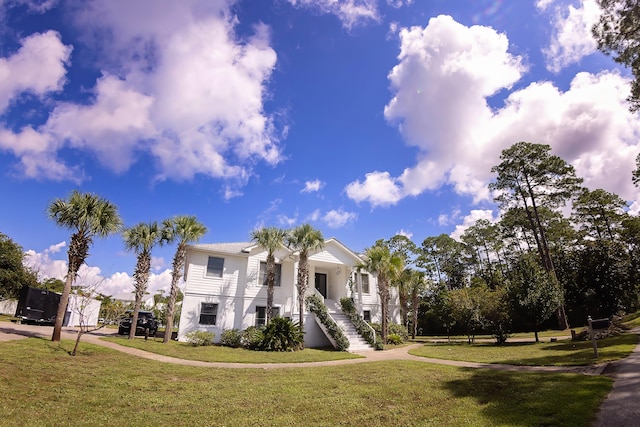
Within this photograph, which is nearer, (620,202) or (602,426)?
(602,426)

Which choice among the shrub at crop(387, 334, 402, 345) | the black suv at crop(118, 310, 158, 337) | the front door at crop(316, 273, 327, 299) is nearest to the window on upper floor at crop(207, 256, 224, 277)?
the black suv at crop(118, 310, 158, 337)

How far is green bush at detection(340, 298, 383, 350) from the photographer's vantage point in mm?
20236

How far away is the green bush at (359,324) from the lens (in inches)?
797

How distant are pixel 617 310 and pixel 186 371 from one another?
33592 millimetres

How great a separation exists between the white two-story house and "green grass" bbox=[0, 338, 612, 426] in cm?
1014

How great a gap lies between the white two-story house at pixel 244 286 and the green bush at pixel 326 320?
3.10 ft

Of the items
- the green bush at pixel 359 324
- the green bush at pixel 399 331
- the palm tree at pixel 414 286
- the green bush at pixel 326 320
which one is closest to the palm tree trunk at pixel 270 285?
the green bush at pixel 326 320

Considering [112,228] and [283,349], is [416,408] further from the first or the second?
[112,228]

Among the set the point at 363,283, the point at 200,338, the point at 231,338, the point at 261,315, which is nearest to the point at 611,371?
the point at 231,338

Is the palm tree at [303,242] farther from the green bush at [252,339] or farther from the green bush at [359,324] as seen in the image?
the green bush at [359,324]

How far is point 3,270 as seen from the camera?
32.6 metres

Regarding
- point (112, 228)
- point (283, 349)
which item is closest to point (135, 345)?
point (112, 228)

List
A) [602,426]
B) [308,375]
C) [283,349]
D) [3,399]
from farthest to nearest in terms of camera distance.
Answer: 1. [283,349]
2. [308,375]
3. [3,399]
4. [602,426]

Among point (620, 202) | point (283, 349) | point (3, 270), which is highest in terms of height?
point (620, 202)
